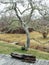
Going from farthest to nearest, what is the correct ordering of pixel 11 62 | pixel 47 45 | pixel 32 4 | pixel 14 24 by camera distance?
pixel 47 45
pixel 14 24
pixel 32 4
pixel 11 62

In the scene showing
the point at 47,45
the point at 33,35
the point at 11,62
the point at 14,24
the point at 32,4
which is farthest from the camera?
the point at 33,35

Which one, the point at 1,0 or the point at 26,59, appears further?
the point at 1,0

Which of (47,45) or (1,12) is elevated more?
(1,12)

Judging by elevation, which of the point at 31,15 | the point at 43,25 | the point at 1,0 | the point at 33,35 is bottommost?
the point at 33,35

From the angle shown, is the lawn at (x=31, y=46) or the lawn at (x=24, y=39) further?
the lawn at (x=24, y=39)

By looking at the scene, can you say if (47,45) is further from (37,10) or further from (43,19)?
(37,10)

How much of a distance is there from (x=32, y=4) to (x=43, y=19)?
162cm

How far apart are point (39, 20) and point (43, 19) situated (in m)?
0.51

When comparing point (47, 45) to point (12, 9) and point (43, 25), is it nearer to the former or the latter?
point (43, 25)

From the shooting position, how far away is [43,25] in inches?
579

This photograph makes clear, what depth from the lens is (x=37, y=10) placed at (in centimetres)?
1316

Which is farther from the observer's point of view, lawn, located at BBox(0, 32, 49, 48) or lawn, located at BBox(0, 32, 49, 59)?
lawn, located at BBox(0, 32, 49, 48)

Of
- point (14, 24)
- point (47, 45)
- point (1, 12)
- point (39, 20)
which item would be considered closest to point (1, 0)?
point (1, 12)

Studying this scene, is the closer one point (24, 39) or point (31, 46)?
point (31, 46)
